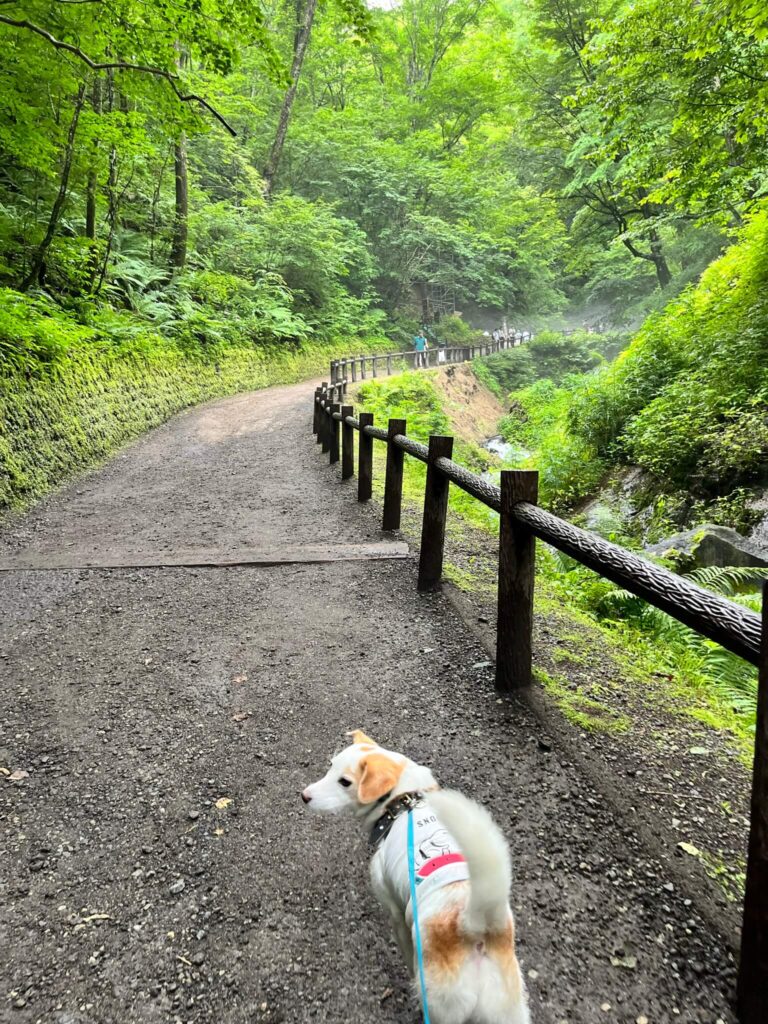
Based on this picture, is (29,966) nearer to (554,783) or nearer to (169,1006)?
(169,1006)

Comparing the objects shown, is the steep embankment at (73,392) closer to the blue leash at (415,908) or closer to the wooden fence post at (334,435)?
the wooden fence post at (334,435)

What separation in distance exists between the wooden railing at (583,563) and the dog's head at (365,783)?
82 cm

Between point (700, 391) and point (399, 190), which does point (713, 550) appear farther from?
point (399, 190)

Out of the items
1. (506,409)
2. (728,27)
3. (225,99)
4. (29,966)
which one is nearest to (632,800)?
(29,966)

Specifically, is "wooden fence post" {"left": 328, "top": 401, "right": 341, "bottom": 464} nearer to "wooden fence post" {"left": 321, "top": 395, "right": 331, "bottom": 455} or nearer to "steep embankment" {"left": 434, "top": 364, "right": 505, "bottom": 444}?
"wooden fence post" {"left": 321, "top": 395, "right": 331, "bottom": 455}

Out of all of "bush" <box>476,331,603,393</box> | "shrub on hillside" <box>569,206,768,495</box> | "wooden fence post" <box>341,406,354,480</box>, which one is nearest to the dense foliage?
"shrub on hillside" <box>569,206,768,495</box>

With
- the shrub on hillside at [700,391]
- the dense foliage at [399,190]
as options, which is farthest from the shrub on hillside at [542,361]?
the shrub on hillside at [700,391]

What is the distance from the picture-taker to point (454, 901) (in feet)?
3.95

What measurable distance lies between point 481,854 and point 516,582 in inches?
67.3

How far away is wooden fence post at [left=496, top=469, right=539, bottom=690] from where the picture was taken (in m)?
2.66

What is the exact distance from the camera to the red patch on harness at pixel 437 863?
1.29 m

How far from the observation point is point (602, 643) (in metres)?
3.37

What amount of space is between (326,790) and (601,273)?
36307mm

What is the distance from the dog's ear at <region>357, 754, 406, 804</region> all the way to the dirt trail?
418mm
